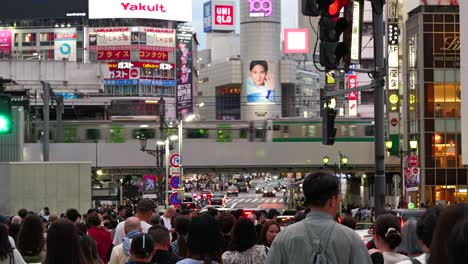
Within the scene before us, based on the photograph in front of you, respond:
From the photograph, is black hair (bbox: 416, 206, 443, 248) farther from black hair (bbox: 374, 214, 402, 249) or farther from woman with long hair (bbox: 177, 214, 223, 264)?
black hair (bbox: 374, 214, 402, 249)

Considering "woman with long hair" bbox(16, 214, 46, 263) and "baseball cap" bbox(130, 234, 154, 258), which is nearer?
"baseball cap" bbox(130, 234, 154, 258)

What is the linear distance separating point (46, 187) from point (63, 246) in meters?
23.9

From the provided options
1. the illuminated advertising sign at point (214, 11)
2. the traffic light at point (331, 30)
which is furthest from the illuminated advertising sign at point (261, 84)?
the traffic light at point (331, 30)

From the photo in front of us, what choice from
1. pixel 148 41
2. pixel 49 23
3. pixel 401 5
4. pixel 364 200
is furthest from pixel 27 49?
pixel 401 5

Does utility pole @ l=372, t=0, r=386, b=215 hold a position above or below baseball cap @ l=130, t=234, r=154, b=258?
above

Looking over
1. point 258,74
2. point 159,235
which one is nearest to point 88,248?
point 159,235

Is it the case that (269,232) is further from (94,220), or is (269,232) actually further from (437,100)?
(437,100)

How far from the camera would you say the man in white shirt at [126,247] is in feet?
30.7

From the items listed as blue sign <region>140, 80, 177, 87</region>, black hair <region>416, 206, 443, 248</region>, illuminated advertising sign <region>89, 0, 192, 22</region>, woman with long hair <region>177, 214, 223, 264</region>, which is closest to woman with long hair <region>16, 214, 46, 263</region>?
woman with long hair <region>177, 214, 223, 264</region>

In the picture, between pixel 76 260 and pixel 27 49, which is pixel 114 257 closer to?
pixel 76 260

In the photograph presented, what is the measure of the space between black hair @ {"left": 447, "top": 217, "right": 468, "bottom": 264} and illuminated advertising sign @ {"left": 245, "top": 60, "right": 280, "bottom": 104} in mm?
164455

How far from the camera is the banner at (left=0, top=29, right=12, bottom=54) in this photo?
12925 centimetres

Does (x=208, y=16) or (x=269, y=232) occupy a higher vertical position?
(x=208, y=16)

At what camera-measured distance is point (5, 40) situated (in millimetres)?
129250
